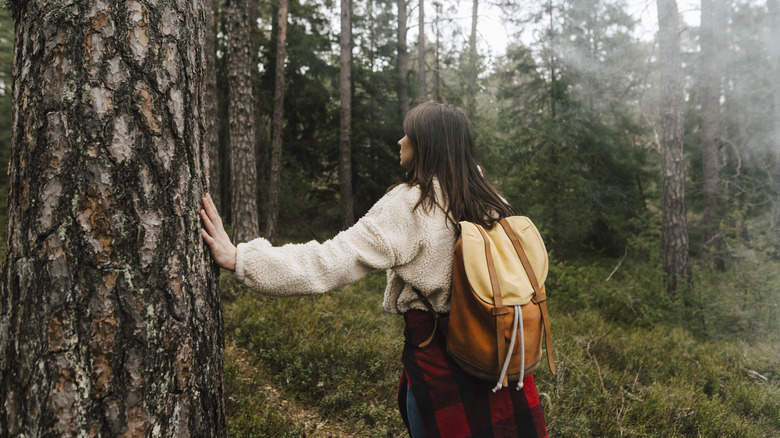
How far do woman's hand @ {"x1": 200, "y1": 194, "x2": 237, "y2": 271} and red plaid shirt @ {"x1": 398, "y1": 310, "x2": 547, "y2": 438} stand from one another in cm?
84

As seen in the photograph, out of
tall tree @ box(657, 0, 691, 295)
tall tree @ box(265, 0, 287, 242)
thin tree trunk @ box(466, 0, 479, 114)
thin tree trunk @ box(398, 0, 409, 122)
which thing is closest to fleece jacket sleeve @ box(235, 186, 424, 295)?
tall tree @ box(657, 0, 691, 295)

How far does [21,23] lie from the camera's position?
1.46 meters

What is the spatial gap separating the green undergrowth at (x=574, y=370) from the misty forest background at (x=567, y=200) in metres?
0.02

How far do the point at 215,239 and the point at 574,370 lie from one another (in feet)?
13.9

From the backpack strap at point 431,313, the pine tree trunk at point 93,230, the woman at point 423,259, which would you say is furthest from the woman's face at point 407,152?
the pine tree trunk at point 93,230

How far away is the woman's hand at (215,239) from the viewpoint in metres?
1.67

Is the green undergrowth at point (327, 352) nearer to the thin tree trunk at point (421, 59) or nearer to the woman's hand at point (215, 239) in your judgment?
the woman's hand at point (215, 239)

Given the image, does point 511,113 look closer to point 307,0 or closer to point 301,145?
point 301,145

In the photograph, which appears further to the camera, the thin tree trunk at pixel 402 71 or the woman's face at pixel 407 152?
the thin tree trunk at pixel 402 71

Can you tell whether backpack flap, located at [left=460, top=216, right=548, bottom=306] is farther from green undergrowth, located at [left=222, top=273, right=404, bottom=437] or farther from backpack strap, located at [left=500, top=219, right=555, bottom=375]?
green undergrowth, located at [left=222, top=273, right=404, bottom=437]

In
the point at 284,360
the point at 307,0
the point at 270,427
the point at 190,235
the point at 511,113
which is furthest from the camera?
the point at 307,0

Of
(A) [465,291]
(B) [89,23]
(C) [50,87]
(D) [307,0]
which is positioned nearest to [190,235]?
(C) [50,87]

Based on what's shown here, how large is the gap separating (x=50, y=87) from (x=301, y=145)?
13.7 meters

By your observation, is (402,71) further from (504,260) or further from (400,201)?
(504,260)
